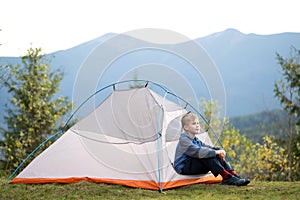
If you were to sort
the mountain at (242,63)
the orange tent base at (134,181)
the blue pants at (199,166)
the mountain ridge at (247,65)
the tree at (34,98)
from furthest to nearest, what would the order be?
the mountain ridge at (247,65) → the mountain at (242,63) → the tree at (34,98) → the blue pants at (199,166) → the orange tent base at (134,181)

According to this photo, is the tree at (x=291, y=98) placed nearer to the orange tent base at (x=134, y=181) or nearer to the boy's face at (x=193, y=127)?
the orange tent base at (x=134, y=181)

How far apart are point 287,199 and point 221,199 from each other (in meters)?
0.62

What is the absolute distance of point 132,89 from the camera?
528 cm

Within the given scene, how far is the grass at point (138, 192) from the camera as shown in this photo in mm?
4105

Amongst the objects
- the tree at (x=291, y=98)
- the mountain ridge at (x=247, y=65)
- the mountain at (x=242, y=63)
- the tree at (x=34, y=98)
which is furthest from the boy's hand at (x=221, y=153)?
the mountain ridge at (x=247, y=65)

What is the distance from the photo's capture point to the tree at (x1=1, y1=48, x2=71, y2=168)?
10719 millimetres

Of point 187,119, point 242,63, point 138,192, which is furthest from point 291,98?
point 242,63

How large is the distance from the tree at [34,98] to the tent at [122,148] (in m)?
5.56

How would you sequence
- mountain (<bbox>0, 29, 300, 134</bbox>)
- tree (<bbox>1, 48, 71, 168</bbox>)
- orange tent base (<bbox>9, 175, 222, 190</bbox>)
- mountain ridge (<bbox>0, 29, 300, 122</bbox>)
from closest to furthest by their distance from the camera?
orange tent base (<bbox>9, 175, 222, 190</bbox>) → tree (<bbox>1, 48, 71, 168</bbox>) → mountain (<bbox>0, 29, 300, 134</bbox>) → mountain ridge (<bbox>0, 29, 300, 122</bbox>)

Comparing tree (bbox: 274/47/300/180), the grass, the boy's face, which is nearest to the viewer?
the grass

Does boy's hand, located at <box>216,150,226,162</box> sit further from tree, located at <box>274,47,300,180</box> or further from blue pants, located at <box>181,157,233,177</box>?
tree, located at <box>274,47,300,180</box>

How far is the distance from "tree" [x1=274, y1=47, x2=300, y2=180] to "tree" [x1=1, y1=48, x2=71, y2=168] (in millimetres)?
5785

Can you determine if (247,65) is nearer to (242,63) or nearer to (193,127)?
(242,63)

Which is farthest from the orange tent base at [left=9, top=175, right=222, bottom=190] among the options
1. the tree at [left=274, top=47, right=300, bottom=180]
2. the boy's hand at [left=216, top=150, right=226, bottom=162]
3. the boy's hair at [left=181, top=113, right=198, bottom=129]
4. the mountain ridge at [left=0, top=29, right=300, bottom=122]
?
the mountain ridge at [left=0, top=29, right=300, bottom=122]
